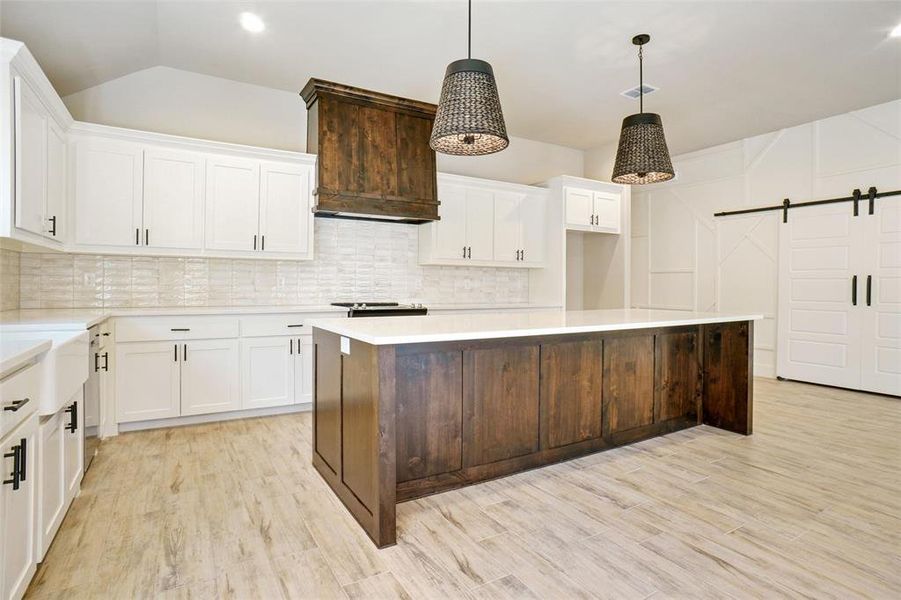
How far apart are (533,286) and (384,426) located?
4.48 meters

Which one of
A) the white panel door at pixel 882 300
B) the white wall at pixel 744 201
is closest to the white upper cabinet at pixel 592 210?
the white wall at pixel 744 201

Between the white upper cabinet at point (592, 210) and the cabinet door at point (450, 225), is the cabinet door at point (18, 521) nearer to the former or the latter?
the cabinet door at point (450, 225)

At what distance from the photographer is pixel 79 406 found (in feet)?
8.15

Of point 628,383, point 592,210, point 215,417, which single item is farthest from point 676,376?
point 215,417

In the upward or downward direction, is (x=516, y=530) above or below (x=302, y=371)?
below

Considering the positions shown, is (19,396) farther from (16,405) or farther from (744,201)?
(744,201)

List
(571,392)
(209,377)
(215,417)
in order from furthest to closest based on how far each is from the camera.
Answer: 1. (215,417)
2. (209,377)
3. (571,392)

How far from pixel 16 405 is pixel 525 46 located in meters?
3.91

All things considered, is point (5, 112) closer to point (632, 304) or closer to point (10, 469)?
point (10, 469)

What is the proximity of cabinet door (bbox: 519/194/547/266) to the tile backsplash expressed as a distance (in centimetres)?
41

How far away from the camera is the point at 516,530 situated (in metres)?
2.21

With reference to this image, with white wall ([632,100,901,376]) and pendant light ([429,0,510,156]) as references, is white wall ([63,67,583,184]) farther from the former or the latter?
white wall ([632,100,901,376])

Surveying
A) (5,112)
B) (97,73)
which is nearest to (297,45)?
(97,73)

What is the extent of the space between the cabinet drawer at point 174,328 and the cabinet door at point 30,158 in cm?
89
